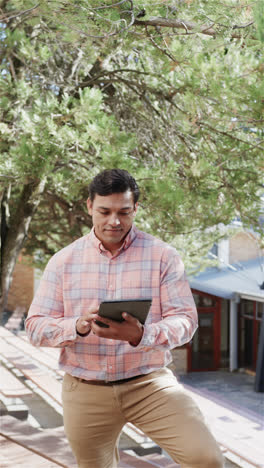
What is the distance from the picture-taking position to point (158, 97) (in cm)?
601

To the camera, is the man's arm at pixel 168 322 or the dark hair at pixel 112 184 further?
the dark hair at pixel 112 184

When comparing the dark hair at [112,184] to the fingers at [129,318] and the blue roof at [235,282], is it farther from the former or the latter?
the blue roof at [235,282]

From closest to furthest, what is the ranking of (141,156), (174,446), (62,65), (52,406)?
(174,446)
(141,156)
(62,65)
(52,406)

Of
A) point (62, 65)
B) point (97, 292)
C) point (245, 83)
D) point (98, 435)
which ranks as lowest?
point (98, 435)

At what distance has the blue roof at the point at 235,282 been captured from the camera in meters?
18.2

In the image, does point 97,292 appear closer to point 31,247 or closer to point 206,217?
point 206,217

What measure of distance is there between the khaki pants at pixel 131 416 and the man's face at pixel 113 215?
57 centimetres

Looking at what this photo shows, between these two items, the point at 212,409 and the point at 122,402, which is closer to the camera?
the point at 122,402

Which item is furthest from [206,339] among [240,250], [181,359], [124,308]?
[124,308]

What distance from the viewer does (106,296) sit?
2.29 metres

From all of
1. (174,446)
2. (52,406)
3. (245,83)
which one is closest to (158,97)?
(245,83)

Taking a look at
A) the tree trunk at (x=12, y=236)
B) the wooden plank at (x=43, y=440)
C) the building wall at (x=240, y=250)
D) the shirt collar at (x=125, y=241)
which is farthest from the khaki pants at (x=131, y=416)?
the building wall at (x=240, y=250)

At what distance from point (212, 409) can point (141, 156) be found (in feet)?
20.7

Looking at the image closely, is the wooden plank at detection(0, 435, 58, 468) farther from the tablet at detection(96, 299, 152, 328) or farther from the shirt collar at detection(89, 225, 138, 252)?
the tablet at detection(96, 299, 152, 328)
